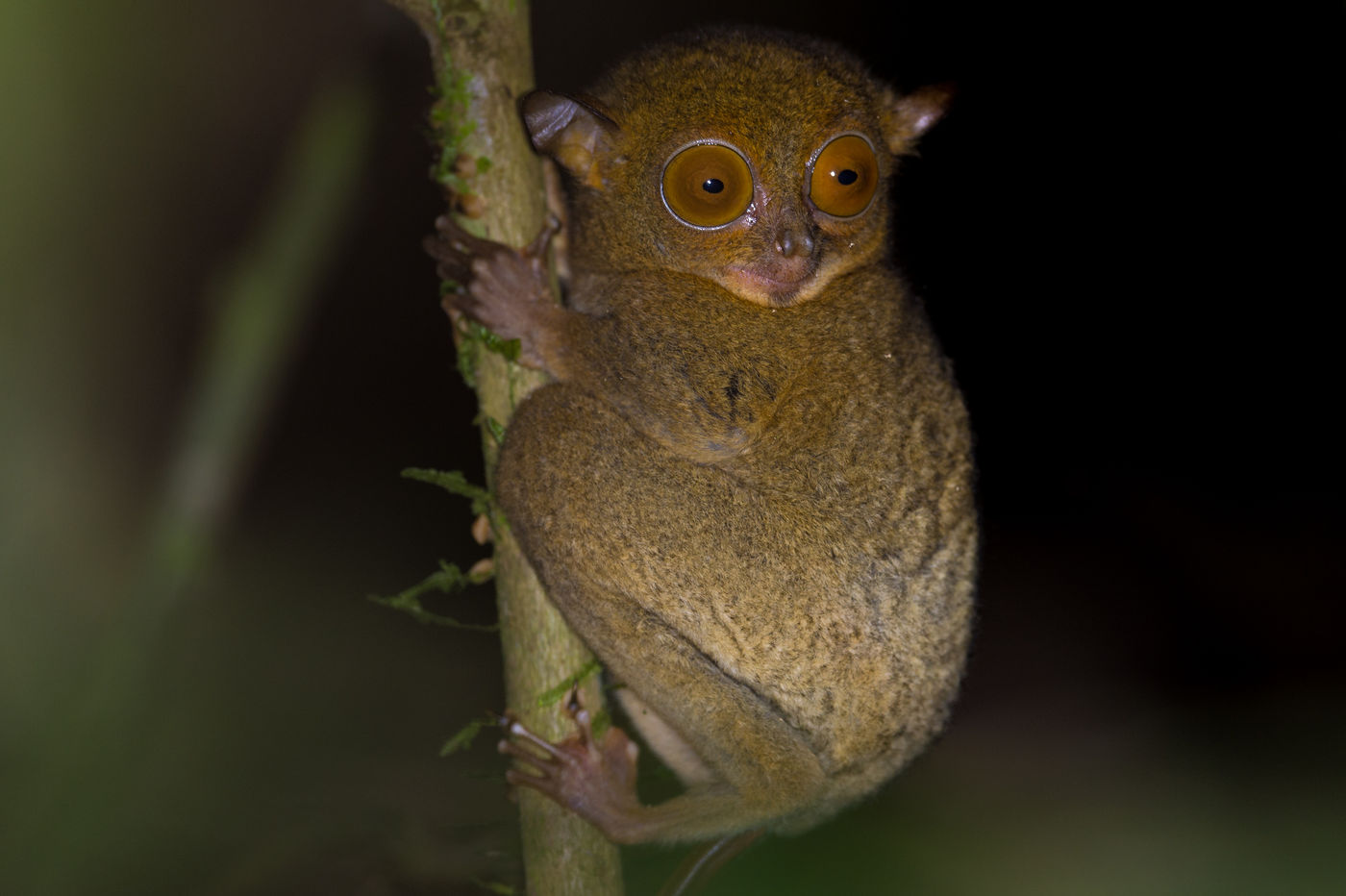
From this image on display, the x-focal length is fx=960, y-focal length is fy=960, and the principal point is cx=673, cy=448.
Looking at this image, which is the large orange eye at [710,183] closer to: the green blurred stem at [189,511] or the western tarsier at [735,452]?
the western tarsier at [735,452]

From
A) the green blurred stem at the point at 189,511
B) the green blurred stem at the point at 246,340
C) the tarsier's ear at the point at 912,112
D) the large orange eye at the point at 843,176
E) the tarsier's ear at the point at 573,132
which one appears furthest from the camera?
the tarsier's ear at the point at 912,112

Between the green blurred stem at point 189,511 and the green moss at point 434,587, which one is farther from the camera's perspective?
the green moss at point 434,587

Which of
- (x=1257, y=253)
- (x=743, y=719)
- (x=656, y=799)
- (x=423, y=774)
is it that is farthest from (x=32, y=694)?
(x=1257, y=253)

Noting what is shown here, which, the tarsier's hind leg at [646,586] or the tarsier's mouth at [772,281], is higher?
the tarsier's mouth at [772,281]

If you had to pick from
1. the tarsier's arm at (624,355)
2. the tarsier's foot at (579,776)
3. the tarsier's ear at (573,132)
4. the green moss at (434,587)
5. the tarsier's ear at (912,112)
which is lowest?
the tarsier's foot at (579,776)

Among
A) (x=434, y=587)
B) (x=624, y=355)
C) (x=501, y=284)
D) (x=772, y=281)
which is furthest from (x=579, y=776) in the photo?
(x=772, y=281)

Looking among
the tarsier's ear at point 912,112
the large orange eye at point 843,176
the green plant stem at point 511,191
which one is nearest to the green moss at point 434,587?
the green plant stem at point 511,191

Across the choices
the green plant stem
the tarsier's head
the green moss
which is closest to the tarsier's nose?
the tarsier's head

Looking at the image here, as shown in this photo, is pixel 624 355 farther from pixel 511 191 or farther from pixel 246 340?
pixel 246 340
